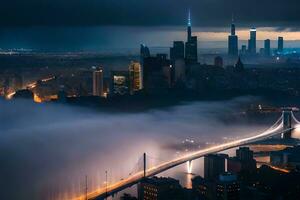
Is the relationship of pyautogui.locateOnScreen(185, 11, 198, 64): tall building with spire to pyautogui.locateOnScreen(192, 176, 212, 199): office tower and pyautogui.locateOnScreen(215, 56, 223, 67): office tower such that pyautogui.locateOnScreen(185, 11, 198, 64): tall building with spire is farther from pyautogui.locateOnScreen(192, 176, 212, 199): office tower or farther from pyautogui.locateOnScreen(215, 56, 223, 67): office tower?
pyautogui.locateOnScreen(192, 176, 212, 199): office tower

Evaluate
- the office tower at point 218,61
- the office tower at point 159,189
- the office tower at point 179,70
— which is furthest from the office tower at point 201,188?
the office tower at point 218,61

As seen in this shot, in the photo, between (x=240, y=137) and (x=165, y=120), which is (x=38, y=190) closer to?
(x=165, y=120)

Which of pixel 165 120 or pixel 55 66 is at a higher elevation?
pixel 55 66

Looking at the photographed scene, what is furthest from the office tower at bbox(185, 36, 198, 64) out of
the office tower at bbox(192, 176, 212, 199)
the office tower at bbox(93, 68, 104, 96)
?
the office tower at bbox(192, 176, 212, 199)

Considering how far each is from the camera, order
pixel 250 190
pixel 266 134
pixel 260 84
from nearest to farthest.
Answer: pixel 250 190 < pixel 266 134 < pixel 260 84

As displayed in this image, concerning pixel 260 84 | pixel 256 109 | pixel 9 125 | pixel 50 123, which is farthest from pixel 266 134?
pixel 9 125

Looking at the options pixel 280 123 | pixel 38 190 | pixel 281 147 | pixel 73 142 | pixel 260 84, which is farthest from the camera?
pixel 260 84

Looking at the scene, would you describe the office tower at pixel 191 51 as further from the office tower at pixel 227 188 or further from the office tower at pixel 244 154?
the office tower at pixel 227 188

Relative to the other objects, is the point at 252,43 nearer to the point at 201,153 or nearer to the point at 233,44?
the point at 233,44
